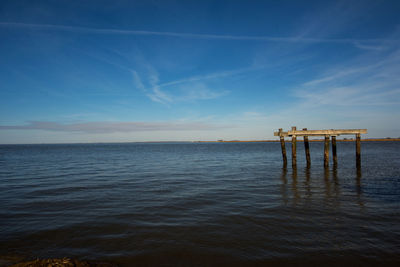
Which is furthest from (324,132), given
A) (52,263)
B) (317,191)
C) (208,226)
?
(52,263)

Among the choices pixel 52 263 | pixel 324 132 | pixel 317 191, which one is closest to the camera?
pixel 52 263

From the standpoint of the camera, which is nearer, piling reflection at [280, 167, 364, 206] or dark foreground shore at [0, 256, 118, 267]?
dark foreground shore at [0, 256, 118, 267]

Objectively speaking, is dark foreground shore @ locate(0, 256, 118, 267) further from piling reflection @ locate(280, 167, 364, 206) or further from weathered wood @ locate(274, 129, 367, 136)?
weathered wood @ locate(274, 129, 367, 136)

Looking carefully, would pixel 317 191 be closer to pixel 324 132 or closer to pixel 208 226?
pixel 208 226

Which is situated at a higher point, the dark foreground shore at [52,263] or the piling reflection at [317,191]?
the dark foreground shore at [52,263]

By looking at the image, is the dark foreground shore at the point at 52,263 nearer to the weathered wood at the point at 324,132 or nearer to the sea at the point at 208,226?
the sea at the point at 208,226

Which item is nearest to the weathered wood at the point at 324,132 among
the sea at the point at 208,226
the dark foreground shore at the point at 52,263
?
the sea at the point at 208,226

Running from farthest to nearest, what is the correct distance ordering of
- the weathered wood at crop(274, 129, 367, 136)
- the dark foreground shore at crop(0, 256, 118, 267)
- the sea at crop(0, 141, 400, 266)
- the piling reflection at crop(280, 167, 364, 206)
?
the weathered wood at crop(274, 129, 367, 136), the piling reflection at crop(280, 167, 364, 206), the sea at crop(0, 141, 400, 266), the dark foreground shore at crop(0, 256, 118, 267)

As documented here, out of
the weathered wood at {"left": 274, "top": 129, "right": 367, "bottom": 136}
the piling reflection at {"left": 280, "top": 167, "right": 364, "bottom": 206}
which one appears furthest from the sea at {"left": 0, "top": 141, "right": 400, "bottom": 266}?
the weathered wood at {"left": 274, "top": 129, "right": 367, "bottom": 136}

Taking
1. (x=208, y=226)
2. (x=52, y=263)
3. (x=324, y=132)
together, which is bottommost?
Result: (x=208, y=226)

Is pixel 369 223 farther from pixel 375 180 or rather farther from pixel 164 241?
pixel 375 180

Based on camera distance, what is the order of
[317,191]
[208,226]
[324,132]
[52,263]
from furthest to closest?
[324,132], [317,191], [208,226], [52,263]

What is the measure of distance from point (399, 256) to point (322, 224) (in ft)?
6.29

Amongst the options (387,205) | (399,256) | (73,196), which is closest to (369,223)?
(399,256)
